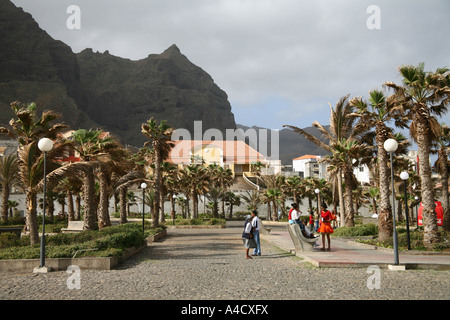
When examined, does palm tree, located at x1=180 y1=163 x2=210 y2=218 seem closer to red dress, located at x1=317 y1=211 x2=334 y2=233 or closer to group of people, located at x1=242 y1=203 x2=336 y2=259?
group of people, located at x1=242 y1=203 x2=336 y2=259

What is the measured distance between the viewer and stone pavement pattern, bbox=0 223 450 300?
24.2 feet

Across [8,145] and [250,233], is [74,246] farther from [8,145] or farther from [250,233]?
[8,145]

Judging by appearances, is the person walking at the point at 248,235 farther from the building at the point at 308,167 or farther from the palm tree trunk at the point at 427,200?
the building at the point at 308,167

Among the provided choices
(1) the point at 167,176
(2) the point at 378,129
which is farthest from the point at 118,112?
(2) the point at 378,129

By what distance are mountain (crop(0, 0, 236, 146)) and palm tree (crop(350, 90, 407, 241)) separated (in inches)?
3233

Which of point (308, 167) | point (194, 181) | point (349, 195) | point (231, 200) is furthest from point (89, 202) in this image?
point (308, 167)

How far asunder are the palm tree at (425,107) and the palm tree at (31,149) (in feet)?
44.4

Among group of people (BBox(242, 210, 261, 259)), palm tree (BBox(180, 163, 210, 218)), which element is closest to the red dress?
group of people (BBox(242, 210, 261, 259))

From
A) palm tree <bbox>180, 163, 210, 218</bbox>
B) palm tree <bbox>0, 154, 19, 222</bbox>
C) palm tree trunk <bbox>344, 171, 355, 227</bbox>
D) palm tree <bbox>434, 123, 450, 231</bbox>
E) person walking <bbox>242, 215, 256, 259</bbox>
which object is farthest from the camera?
palm tree <bbox>180, 163, 210, 218</bbox>

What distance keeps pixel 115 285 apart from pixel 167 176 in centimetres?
3353

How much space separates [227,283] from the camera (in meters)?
8.64

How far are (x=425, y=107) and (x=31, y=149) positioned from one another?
14.7 meters

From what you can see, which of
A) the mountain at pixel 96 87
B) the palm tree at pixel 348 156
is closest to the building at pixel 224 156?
the mountain at pixel 96 87

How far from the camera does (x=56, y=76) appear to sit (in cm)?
13588
